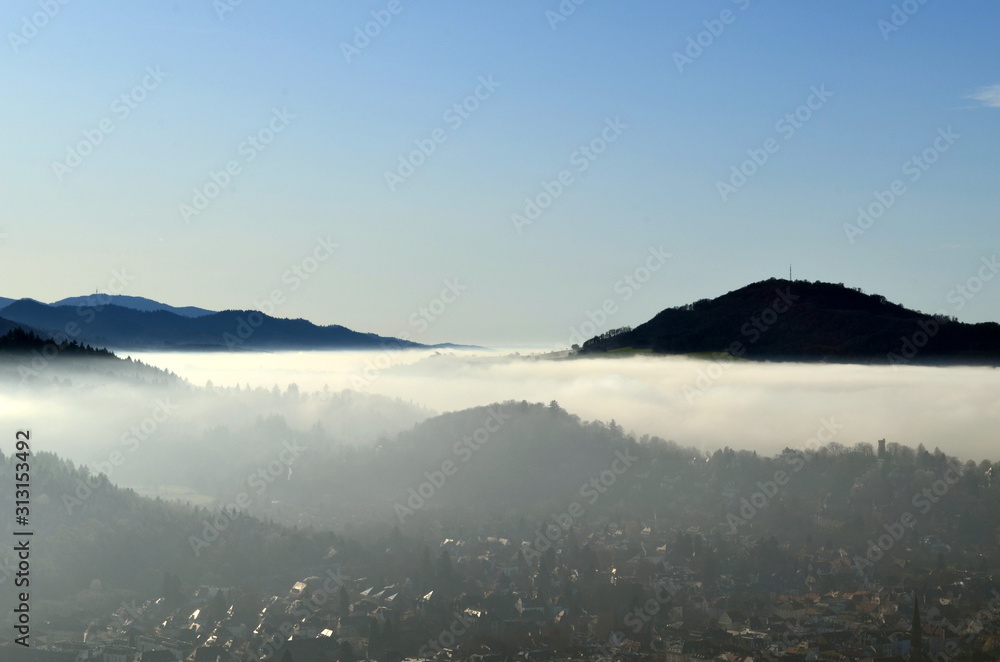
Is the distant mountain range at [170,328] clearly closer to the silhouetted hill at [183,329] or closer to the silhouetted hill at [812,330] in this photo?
the silhouetted hill at [183,329]

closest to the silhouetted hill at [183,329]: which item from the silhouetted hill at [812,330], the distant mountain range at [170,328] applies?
the distant mountain range at [170,328]

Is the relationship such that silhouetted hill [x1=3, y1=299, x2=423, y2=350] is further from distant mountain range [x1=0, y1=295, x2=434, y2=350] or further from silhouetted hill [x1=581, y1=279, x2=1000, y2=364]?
silhouetted hill [x1=581, y1=279, x2=1000, y2=364]

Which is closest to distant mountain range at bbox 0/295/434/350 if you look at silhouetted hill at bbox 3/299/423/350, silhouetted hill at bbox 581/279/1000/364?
silhouetted hill at bbox 3/299/423/350

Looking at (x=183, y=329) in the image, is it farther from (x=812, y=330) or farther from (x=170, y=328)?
(x=812, y=330)

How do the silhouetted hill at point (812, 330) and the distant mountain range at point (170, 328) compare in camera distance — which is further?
the distant mountain range at point (170, 328)

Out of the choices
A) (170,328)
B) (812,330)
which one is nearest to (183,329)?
(170,328)

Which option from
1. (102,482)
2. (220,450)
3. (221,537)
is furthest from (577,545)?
(220,450)
